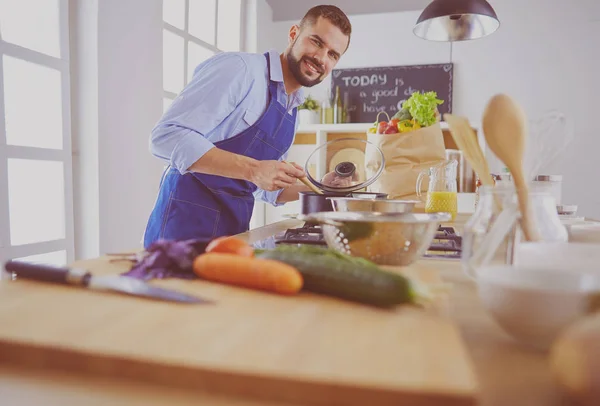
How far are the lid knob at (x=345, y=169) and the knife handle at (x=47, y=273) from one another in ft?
3.05

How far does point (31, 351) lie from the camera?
1.33ft

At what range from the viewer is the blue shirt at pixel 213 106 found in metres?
1.33

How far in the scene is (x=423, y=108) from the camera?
210 cm

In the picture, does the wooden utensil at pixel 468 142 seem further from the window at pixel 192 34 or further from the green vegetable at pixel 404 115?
the window at pixel 192 34

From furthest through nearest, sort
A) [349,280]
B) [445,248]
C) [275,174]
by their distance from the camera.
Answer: [275,174] < [445,248] < [349,280]

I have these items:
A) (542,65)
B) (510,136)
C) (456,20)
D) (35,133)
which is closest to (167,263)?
(510,136)

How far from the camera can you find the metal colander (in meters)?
0.74

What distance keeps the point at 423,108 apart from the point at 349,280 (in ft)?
5.65

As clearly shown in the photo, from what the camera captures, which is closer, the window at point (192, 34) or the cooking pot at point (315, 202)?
the cooking pot at point (315, 202)

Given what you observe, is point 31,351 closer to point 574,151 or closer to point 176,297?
point 176,297

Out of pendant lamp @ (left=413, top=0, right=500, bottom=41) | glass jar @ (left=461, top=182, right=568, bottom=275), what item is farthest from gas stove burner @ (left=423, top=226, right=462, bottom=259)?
pendant lamp @ (left=413, top=0, right=500, bottom=41)

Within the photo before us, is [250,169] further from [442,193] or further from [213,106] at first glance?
[442,193]

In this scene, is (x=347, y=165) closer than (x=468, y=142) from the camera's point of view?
No

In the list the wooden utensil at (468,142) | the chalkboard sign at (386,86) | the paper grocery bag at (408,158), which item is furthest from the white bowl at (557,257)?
the chalkboard sign at (386,86)
